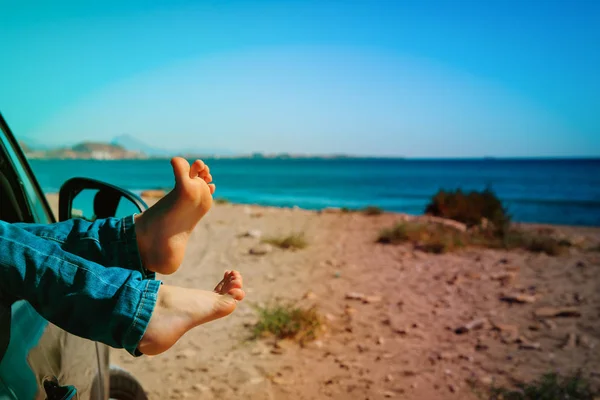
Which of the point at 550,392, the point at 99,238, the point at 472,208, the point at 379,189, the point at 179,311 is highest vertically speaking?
the point at 99,238

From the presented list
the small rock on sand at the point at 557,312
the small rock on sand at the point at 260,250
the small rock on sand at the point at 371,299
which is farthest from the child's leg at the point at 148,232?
the small rock on sand at the point at 260,250

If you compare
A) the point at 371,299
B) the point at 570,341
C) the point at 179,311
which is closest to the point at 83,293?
the point at 179,311

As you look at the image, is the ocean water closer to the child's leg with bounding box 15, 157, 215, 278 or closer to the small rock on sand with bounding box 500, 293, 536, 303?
the child's leg with bounding box 15, 157, 215, 278

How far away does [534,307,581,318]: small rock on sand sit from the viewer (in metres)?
5.43

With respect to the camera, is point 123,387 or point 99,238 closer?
point 99,238

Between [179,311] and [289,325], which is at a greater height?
[179,311]

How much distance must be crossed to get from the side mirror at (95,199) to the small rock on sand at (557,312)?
4.71 meters

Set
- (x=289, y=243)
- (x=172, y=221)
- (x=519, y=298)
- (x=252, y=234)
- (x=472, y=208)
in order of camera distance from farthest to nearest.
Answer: (x=472, y=208) → (x=252, y=234) → (x=289, y=243) → (x=519, y=298) → (x=172, y=221)

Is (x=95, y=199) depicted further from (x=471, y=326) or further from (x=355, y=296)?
(x=355, y=296)

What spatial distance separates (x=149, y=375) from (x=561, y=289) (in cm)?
492

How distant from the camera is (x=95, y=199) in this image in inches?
82.6

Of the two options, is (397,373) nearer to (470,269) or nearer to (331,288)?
(331,288)

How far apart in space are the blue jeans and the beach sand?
262cm

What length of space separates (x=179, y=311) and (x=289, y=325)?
11.5 ft
